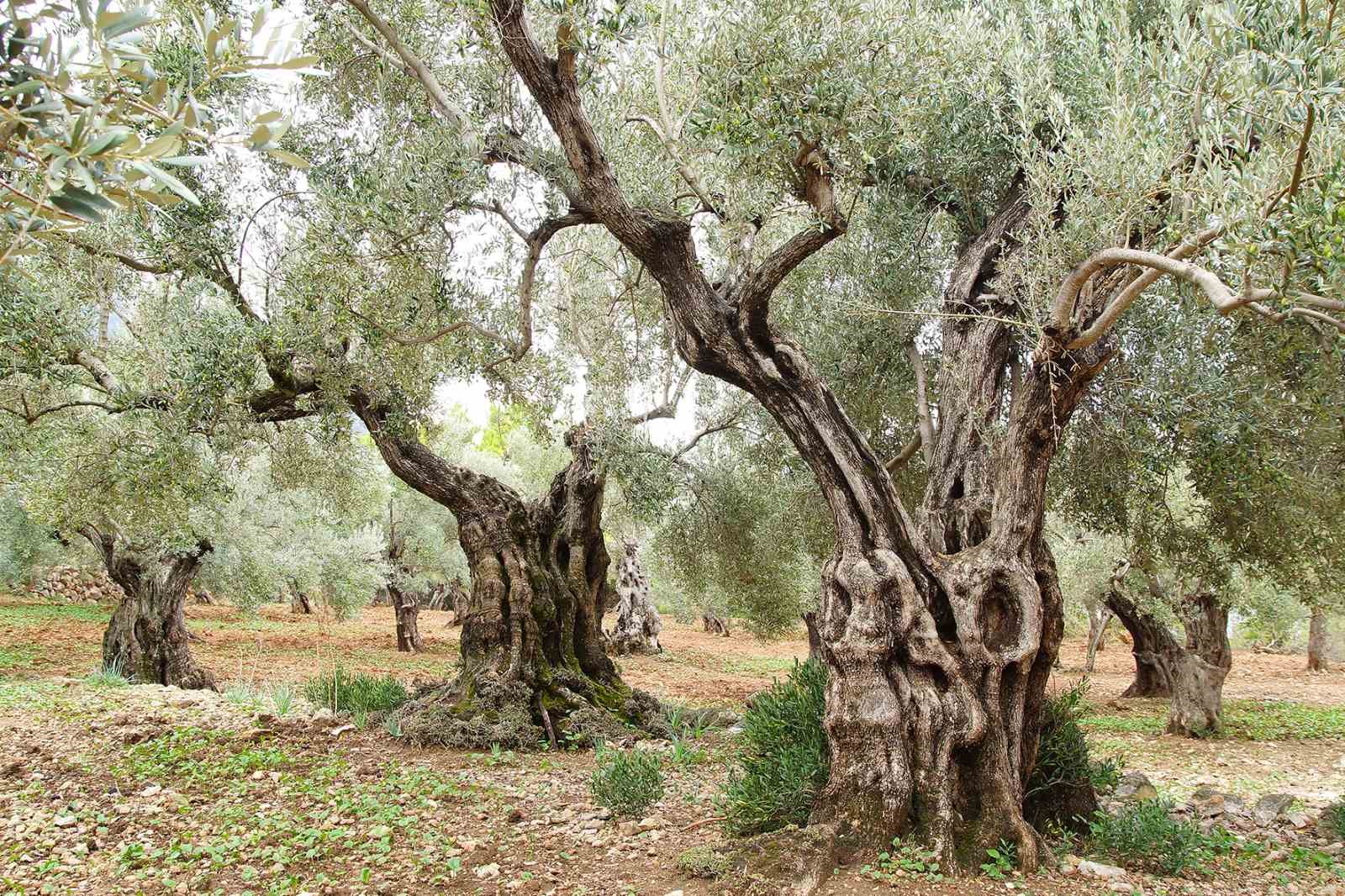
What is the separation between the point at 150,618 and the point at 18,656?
581cm

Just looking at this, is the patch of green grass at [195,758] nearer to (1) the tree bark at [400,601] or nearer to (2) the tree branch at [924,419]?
(2) the tree branch at [924,419]

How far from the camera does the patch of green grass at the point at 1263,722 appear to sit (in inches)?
618

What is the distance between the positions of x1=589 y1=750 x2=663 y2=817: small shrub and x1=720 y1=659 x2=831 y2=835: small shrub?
668 millimetres

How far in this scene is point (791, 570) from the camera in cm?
1655

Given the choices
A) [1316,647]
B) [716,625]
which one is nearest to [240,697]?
[716,625]

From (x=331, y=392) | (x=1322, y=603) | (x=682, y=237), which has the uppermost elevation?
(x=682, y=237)

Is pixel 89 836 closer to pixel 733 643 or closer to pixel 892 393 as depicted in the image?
pixel 892 393

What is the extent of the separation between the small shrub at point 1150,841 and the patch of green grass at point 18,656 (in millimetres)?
19010

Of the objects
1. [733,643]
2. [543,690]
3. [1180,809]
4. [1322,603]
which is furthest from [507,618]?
[733,643]

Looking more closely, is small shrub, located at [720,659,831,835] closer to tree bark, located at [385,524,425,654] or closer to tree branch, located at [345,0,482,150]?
tree branch, located at [345,0,482,150]

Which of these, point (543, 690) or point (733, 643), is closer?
point (543, 690)

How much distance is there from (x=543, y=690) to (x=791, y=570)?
22.2ft

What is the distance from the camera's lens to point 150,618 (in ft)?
48.9

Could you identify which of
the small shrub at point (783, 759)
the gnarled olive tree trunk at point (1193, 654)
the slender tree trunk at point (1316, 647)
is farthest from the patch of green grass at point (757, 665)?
the slender tree trunk at point (1316, 647)
